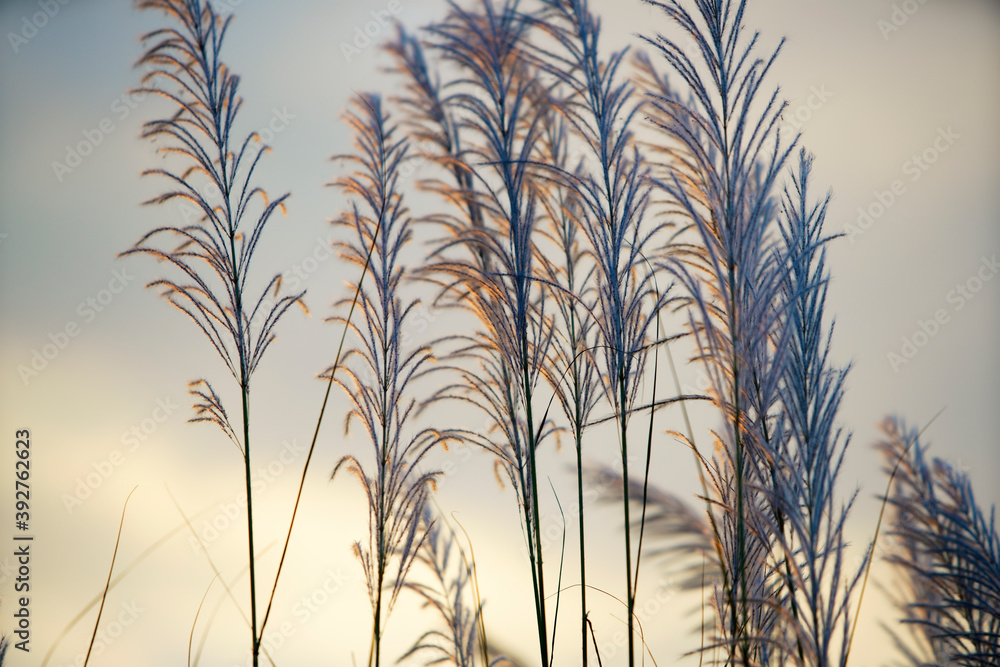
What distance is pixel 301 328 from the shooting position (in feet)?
6.39

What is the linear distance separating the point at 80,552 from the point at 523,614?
1566mm

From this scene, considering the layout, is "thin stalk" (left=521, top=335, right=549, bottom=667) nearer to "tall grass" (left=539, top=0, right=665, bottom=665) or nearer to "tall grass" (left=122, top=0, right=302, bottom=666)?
"tall grass" (left=539, top=0, right=665, bottom=665)

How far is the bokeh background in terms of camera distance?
5.86 feet

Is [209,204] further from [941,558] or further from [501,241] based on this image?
[941,558]

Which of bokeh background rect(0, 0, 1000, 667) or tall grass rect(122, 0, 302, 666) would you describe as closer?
tall grass rect(122, 0, 302, 666)

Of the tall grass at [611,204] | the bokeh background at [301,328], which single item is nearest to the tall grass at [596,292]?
the tall grass at [611,204]

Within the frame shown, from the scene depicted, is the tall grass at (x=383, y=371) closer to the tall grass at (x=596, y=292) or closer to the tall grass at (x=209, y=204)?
the tall grass at (x=596, y=292)

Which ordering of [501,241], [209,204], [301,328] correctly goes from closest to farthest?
[501,241] → [209,204] → [301,328]

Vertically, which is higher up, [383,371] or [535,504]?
[383,371]

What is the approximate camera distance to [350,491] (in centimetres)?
182

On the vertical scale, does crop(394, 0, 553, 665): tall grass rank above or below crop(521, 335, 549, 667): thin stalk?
above

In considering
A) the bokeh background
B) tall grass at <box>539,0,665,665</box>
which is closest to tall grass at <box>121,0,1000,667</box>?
tall grass at <box>539,0,665,665</box>

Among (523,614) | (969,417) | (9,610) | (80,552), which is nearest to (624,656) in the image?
(523,614)

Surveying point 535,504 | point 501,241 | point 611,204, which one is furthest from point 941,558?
point 501,241
